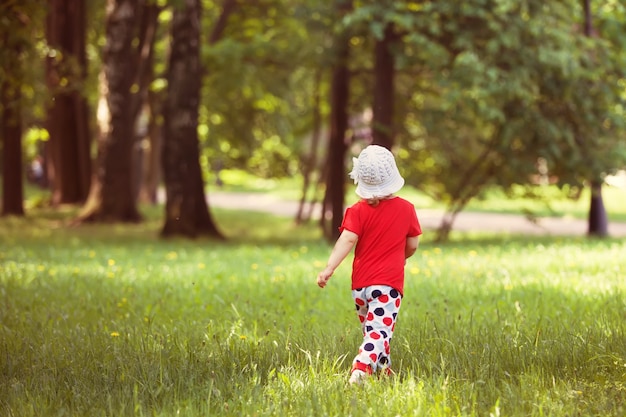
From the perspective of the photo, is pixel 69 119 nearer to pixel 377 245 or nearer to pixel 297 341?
pixel 297 341

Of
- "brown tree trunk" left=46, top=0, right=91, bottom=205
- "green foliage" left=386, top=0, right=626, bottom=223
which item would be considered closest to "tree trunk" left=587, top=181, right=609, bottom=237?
"green foliage" left=386, top=0, right=626, bottom=223

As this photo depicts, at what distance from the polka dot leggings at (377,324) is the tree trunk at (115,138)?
17859mm

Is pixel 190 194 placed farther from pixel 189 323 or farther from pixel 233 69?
pixel 189 323

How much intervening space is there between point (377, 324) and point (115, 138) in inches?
728

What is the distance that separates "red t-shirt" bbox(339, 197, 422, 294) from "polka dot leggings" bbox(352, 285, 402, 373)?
0.20ft

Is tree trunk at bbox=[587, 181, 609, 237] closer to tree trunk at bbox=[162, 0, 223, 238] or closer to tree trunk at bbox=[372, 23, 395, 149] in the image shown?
tree trunk at bbox=[372, 23, 395, 149]

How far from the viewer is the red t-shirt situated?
5.93 meters

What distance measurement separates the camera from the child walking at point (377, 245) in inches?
Answer: 230

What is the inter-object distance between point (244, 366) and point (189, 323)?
1.78 m

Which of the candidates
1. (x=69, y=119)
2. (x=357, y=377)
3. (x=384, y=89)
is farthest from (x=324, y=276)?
(x=69, y=119)

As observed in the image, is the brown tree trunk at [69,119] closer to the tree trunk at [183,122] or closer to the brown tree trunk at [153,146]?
the brown tree trunk at [153,146]

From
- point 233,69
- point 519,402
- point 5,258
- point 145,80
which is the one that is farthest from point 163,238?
point 519,402

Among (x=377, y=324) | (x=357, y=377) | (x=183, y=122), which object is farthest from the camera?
(x=183, y=122)

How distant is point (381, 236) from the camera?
5.98 m
